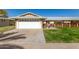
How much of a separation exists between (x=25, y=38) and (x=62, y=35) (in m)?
0.63

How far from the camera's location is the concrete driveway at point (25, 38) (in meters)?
3.91

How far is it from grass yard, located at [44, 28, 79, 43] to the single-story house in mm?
85

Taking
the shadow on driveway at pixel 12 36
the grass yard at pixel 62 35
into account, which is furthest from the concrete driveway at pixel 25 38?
the grass yard at pixel 62 35

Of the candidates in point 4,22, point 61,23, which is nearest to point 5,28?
point 4,22

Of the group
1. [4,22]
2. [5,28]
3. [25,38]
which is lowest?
[25,38]

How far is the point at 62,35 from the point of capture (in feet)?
12.9

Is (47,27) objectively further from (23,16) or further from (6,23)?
(6,23)

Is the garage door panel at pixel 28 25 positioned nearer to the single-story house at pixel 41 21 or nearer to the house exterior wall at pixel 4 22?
the single-story house at pixel 41 21

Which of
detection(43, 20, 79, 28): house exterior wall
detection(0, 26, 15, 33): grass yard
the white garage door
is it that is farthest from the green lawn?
detection(43, 20, 79, 28): house exterior wall

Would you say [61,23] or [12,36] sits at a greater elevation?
[61,23]

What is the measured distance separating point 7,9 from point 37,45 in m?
0.79

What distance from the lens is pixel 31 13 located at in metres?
3.88

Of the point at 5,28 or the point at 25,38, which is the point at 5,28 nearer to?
the point at 5,28

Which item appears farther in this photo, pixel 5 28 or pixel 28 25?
pixel 28 25
